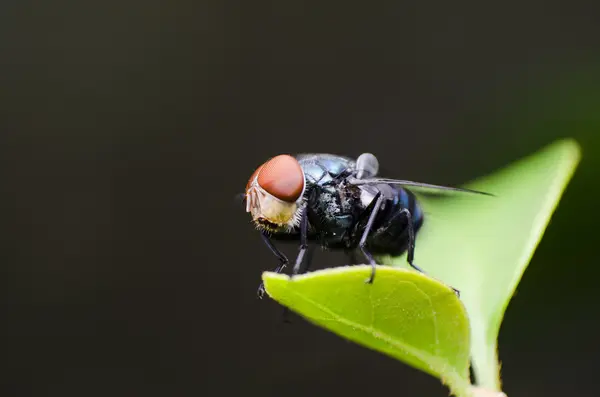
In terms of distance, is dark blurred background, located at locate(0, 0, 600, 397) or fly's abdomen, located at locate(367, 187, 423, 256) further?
dark blurred background, located at locate(0, 0, 600, 397)

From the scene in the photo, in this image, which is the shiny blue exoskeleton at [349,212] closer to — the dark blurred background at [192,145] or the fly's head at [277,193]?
the fly's head at [277,193]

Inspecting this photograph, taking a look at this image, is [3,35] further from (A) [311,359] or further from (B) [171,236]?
(A) [311,359]

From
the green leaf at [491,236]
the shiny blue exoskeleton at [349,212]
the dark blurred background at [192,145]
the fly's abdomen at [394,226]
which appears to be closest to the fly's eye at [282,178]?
the shiny blue exoskeleton at [349,212]

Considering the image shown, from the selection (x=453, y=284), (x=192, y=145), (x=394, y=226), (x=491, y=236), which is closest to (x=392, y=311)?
(x=453, y=284)

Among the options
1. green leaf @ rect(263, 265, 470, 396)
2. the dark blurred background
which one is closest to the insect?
green leaf @ rect(263, 265, 470, 396)

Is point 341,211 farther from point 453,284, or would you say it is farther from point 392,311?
point 392,311

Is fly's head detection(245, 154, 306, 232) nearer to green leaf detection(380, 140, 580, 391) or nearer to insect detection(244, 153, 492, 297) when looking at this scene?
insect detection(244, 153, 492, 297)

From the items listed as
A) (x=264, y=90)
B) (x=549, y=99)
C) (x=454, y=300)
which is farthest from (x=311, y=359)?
(x=454, y=300)

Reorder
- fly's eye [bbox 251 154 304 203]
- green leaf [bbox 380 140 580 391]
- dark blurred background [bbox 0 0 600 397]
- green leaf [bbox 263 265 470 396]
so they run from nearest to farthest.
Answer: green leaf [bbox 263 265 470 396] → green leaf [bbox 380 140 580 391] → fly's eye [bbox 251 154 304 203] → dark blurred background [bbox 0 0 600 397]
